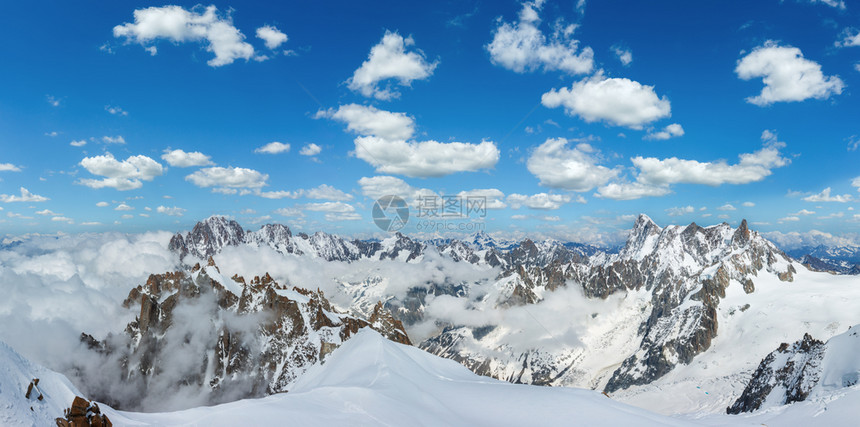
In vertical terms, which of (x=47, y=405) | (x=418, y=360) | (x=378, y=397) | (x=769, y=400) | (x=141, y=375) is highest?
(x=47, y=405)

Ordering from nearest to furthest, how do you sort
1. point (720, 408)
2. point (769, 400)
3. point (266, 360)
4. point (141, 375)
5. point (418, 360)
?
point (418, 360) < point (769, 400) < point (720, 408) < point (266, 360) < point (141, 375)

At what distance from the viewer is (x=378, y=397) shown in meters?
29.3

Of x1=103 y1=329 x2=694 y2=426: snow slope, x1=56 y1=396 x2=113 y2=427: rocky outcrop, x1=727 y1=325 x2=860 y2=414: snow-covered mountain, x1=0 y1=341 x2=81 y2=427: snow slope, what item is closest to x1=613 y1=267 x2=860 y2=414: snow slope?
x1=727 y1=325 x2=860 y2=414: snow-covered mountain

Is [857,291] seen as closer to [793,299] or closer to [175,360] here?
[793,299]

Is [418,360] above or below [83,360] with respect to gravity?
above

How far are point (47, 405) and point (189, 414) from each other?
23.6 ft

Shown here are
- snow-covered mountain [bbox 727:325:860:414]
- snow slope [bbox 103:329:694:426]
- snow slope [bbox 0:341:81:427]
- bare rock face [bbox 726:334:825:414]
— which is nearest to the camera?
snow slope [bbox 0:341:81:427]

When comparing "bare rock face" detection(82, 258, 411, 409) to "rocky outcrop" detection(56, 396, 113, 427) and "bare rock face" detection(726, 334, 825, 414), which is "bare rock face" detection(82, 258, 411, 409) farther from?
"rocky outcrop" detection(56, 396, 113, 427)

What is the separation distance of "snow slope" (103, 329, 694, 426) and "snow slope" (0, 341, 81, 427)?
7.59 ft

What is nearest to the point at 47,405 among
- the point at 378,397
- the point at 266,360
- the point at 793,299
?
the point at 378,397

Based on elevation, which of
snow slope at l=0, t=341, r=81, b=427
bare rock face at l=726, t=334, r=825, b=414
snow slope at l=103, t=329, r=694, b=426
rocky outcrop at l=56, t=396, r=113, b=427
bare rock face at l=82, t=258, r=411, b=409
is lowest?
bare rock face at l=82, t=258, r=411, b=409

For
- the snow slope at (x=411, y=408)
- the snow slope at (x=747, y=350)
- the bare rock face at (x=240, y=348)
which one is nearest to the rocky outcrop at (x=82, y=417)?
the snow slope at (x=411, y=408)

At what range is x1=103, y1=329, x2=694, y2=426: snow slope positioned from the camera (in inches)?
878

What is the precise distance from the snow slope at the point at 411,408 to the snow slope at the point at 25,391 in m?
2.31
